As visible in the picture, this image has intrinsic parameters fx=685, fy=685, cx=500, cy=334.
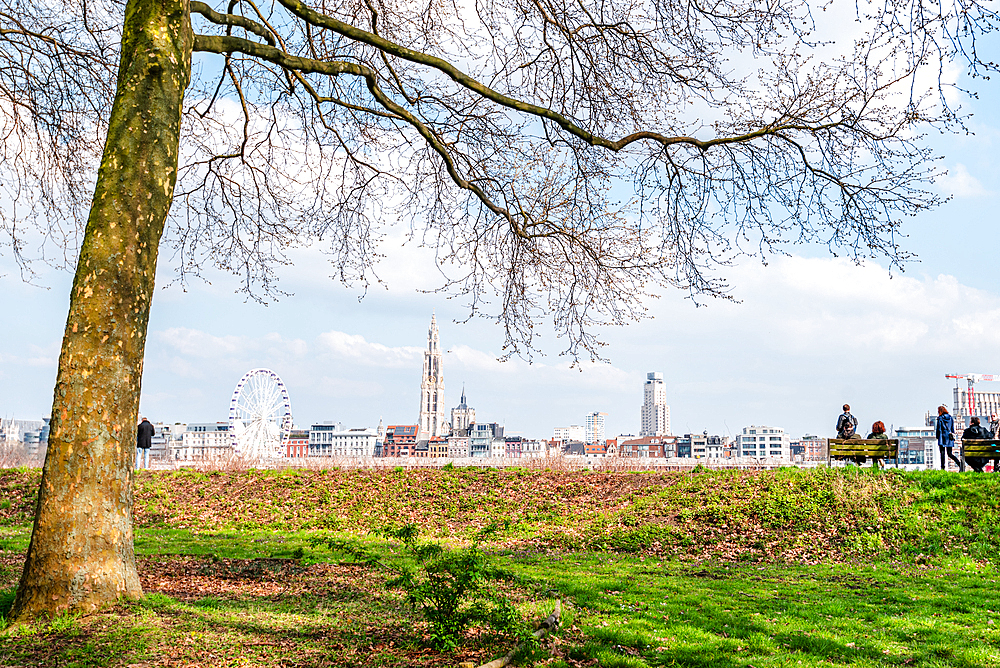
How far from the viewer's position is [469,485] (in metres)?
14.1

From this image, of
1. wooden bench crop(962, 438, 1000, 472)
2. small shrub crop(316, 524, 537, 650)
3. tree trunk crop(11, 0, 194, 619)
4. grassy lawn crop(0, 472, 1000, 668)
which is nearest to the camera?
small shrub crop(316, 524, 537, 650)

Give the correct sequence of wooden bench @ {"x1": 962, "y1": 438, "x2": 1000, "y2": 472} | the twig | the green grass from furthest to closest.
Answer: wooden bench @ {"x1": 962, "y1": 438, "x2": 1000, "y2": 472} → the green grass → the twig

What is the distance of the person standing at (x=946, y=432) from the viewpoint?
16266 mm

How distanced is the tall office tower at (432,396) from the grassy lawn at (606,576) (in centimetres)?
16923

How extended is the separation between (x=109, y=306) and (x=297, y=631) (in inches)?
106

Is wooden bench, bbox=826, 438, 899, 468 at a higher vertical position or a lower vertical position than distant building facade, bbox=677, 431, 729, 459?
higher

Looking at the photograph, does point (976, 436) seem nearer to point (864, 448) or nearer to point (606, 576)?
point (864, 448)

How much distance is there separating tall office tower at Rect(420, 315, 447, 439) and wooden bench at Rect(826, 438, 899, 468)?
168m

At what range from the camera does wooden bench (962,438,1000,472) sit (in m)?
14.6

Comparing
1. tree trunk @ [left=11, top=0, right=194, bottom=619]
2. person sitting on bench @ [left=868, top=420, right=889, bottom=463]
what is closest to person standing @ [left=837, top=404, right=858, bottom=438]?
person sitting on bench @ [left=868, top=420, right=889, bottom=463]

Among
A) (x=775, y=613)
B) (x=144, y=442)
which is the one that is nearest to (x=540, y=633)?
(x=775, y=613)

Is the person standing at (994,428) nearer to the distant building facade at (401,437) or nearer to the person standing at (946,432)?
the person standing at (946,432)

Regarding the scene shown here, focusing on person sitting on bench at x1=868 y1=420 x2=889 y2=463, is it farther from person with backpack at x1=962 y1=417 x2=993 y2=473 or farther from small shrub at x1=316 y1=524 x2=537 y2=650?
small shrub at x1=316 y1=524 x2=537 y2=650

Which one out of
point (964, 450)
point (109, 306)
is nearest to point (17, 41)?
point (109, 306)
